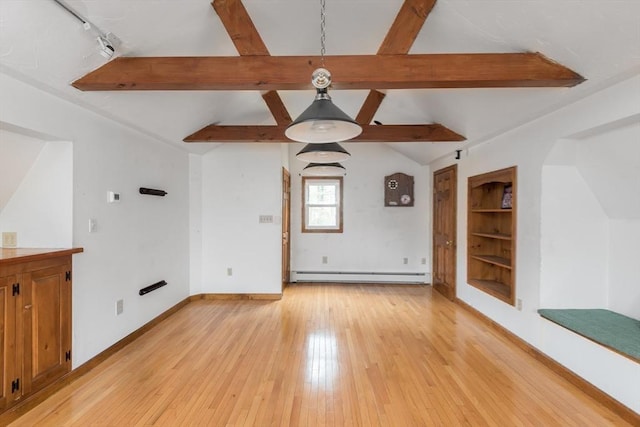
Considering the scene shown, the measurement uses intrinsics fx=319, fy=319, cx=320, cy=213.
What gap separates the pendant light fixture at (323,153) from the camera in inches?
102

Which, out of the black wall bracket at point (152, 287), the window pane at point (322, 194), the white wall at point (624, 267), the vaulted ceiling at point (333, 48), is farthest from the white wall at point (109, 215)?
the white wall at point (624, 267)

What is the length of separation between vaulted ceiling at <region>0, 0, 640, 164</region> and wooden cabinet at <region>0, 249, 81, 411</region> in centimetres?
130

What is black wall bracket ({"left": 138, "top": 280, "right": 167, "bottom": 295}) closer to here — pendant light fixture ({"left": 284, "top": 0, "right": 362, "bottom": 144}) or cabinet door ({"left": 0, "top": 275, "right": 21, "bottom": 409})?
cabinet door ({"left": 0, "top": 275, "right": 21, "bottom": 409})

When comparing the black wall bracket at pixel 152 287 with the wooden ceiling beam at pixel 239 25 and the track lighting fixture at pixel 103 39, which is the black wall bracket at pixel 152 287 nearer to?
the track lighting fixture at pixel 103 39

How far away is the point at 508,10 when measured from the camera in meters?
2.05

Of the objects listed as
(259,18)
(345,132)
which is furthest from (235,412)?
(259,18)

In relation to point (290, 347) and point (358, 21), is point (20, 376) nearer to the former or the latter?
point (290, 347)

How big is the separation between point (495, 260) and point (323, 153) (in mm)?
2846

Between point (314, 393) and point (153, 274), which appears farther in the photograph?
point (153, 274)

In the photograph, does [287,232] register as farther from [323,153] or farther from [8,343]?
[8,343]

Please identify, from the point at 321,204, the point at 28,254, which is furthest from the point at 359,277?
the point at 28,254

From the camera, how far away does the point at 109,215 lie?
10.4ft

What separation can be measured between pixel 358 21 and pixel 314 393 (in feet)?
10.2

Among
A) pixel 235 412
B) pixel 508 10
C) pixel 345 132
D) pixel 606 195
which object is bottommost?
pixel 235 412
